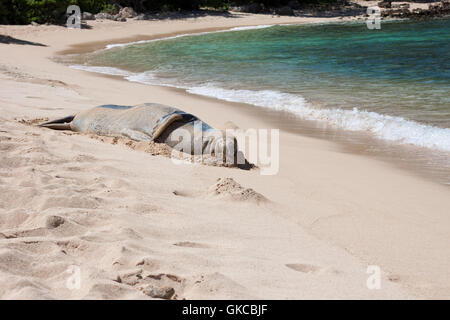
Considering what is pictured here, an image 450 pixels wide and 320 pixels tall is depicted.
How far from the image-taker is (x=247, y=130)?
→ 24.4ft

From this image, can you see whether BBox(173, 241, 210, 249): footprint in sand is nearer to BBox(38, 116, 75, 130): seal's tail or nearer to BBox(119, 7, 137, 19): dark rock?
BBox(38, 116, 75, 130): seal's tail

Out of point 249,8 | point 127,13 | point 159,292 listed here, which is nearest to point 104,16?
point 127,13

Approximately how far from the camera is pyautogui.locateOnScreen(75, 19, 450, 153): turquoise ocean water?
327 inches

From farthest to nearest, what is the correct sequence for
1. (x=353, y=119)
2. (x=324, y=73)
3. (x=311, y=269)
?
1. (x=324, y=73)
2. (x=353, y=119)
3. (x=311, y=269)

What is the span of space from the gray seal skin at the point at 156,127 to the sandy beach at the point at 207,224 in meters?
0.23

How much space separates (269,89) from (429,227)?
7646 mm

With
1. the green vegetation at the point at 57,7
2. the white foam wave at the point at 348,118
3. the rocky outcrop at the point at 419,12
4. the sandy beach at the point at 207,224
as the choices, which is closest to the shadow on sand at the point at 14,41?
the green vegetation at the point at 57,7

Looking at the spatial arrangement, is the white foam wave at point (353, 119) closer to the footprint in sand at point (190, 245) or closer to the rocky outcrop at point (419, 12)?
the footprint in sand at point (190, 245)

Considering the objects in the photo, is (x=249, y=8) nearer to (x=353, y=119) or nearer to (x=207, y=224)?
(x=353, y=119)

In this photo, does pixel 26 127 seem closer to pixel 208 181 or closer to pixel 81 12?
pixel 208 181

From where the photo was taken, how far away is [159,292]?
8.84ft

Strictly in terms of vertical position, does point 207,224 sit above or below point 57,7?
below

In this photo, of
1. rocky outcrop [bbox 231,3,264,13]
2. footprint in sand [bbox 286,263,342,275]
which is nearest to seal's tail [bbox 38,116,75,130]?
footprint in sand [bbox 286,263,342,275]

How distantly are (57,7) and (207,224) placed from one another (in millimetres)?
26179
